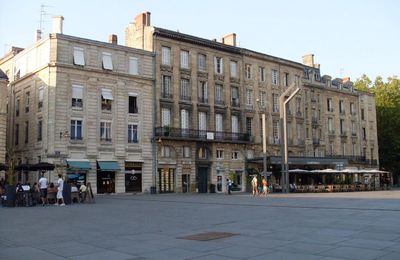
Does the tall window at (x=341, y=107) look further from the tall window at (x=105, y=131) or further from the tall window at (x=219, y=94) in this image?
the tall window at (x=105, y=131)

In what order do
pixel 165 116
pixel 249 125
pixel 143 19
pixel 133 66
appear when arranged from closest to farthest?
pixel 133 66, pixel 165 116, pixel 143 19, pixel 249 125

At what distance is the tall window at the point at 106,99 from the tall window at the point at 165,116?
5421 mm

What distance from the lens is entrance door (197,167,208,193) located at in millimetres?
45963

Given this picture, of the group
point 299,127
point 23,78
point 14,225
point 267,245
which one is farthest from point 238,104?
point 267,245

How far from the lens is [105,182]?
39.5 metres

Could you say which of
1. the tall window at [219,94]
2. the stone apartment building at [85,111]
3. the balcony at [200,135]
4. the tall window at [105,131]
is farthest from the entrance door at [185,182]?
the tall window at [219,94]

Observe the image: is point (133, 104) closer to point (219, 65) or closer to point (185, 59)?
point (185, 59)

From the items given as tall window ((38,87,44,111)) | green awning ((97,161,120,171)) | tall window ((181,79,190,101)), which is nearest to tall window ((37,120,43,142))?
tall window ((38,87,44,111))

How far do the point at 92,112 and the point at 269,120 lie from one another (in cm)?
2233

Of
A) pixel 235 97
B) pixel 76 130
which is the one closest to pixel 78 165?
pixel 76 130

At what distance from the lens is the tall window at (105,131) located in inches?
1567

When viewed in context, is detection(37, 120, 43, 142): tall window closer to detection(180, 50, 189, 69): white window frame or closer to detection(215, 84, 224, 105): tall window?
detection(180, 50, 189, 69): white window frame

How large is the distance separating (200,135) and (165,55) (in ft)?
27.9

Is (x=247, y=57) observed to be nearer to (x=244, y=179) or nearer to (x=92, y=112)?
(x=244, y=179)
